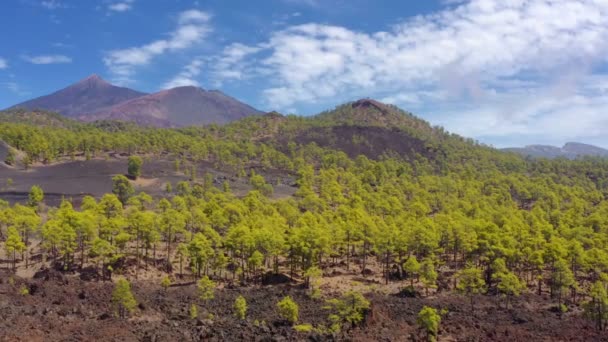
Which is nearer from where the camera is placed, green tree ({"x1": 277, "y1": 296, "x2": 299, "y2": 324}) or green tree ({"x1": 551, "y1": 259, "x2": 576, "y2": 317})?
green tree ({"x1": 277, "y1": 296, "x2": 299, "y2": 324})

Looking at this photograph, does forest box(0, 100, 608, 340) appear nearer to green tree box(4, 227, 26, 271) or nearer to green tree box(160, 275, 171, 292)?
green tree box(4, 227, 26, 271)

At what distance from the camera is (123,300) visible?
33.9m

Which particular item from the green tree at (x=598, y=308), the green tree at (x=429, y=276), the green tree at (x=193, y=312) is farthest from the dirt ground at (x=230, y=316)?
the green tree at (x=429, y=276)

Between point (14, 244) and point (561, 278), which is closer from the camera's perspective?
point (561, 278)

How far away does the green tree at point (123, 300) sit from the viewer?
1323 inches

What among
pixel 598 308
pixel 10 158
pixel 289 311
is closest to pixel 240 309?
pixel 289 311

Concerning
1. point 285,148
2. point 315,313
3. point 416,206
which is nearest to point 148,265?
point 315,313

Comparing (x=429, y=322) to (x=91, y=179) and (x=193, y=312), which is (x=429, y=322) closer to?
(x=193, y=312)

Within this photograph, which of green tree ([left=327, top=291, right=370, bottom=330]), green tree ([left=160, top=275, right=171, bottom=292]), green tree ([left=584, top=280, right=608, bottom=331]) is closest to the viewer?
green tree ([left=327, top=291, right=370, bottom=330])

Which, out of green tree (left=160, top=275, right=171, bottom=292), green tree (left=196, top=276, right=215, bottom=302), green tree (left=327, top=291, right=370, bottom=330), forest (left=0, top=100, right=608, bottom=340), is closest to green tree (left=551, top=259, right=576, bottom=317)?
forest (left=0, top=100, right=608, bottom=340)

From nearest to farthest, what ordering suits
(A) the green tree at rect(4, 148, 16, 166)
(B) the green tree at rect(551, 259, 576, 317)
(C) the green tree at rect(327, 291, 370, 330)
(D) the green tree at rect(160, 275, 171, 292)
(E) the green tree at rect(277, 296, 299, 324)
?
(C) the green tree at rect(327, 291, 370, 330) → (E) the green tree at rect(277, 296, 299, 324) → (B) the green tree at rect(551, 259, 576, 317) → (D) the green tree at rect(160, 275, 171, 292) → (A) the green tree at rect(4, 148, 16, 166)

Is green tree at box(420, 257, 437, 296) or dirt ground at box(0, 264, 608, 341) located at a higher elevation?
green tree at box(420, 257, 437, 296)

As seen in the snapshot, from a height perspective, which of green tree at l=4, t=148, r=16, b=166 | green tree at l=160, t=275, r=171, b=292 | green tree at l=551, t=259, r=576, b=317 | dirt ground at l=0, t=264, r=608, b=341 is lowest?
dirt ground at l=0, t=264, r=608, b=341

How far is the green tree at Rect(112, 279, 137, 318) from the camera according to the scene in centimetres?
3359
